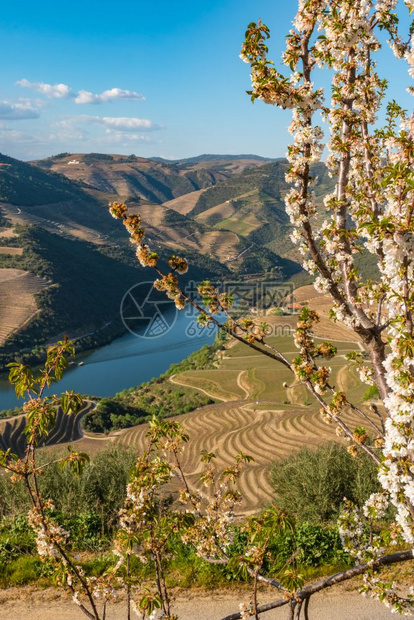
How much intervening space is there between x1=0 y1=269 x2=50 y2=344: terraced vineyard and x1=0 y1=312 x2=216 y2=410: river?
1507 cm

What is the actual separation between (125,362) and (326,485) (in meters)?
71.0

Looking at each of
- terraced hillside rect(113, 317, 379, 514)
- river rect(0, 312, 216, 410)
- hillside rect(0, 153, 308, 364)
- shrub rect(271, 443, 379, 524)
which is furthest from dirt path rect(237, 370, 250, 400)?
shrub rect(271, 443, 379, 524)

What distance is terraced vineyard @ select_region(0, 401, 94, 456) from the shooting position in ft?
145

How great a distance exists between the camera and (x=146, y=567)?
703 cm

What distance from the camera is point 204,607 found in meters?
6.31

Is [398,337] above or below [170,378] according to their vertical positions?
above

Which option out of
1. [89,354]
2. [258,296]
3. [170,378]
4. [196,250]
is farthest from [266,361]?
[196,250]

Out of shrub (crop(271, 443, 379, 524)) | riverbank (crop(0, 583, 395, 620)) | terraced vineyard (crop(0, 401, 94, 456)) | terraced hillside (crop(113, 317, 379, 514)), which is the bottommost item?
terraced vineyard (crop(0, 401, 94, 456))

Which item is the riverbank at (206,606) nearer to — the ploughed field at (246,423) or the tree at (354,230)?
the tree at (354,230)

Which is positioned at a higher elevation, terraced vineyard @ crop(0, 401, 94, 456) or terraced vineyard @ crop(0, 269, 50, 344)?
terraced vineyard @ crop(0, 269, 50, 344)

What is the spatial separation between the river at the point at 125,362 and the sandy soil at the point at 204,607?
5425 centimetres

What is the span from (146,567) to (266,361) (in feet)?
218

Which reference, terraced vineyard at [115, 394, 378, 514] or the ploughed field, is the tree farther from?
terraced vineyard at [115, 394, 378, 514]

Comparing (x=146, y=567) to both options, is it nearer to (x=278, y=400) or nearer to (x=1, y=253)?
(x=278, y=400)
